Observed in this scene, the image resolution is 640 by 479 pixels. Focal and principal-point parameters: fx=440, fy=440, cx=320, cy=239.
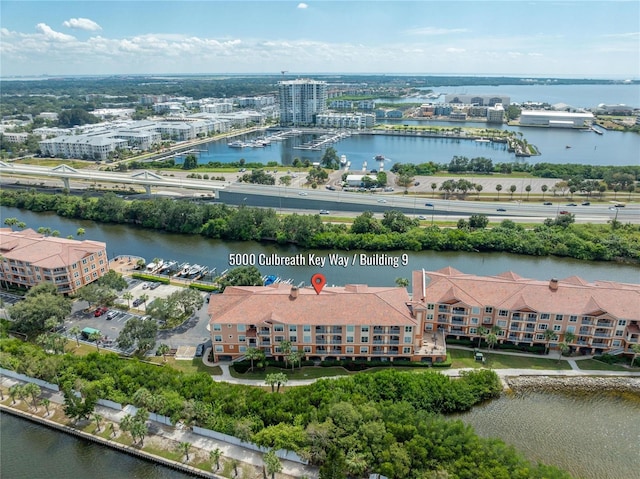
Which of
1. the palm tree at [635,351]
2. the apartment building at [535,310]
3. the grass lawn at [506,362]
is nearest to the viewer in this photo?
the palm tree at [635,351]

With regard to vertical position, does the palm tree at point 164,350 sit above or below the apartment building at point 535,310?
below

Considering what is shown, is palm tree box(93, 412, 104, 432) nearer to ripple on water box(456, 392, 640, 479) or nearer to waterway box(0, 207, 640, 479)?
waterway box(0, 207, 640, 479)

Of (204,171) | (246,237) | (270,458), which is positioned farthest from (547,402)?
(204,171)

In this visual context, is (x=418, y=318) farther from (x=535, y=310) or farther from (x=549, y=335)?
(x=549, y=335)

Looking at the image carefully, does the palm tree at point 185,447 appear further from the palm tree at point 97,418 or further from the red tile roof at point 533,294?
the red tile roof at point 533,294

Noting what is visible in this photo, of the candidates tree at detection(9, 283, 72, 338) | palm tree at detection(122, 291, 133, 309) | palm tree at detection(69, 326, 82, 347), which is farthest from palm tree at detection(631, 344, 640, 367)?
tree at detection(9, 283, 72, 338)

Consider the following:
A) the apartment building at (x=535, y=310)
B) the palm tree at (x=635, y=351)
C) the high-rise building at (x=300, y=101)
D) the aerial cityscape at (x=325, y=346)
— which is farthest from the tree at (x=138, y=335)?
the high-rise building at (x=300, y=101)

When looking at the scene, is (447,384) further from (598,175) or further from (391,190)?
(598,175)
